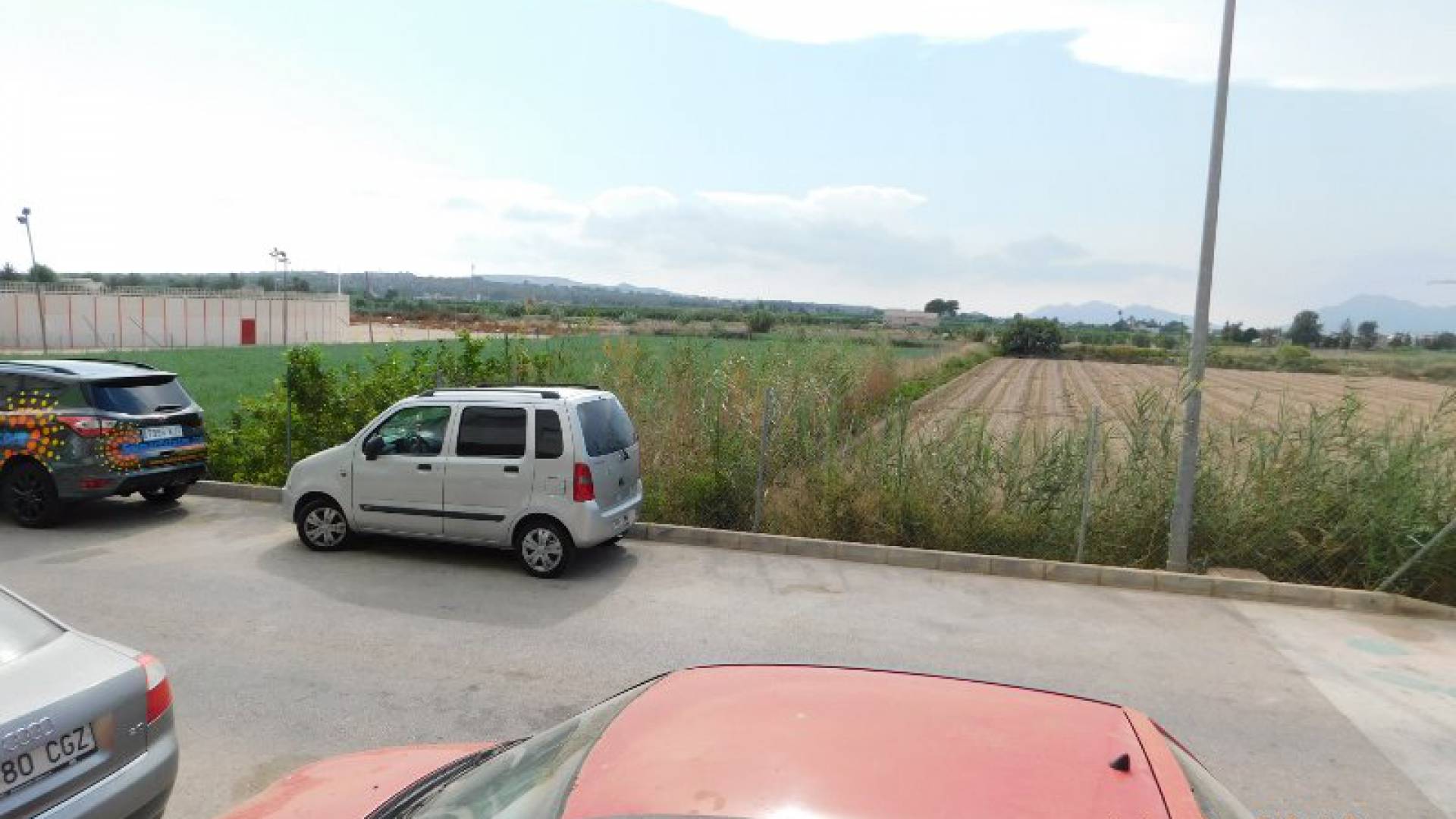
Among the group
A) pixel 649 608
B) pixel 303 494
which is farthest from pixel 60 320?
pixel 649 608

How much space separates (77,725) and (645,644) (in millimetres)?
4025

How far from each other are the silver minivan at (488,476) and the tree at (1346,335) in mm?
7982

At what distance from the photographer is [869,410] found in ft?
43.6

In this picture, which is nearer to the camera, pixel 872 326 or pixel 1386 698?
pixel 1386 698

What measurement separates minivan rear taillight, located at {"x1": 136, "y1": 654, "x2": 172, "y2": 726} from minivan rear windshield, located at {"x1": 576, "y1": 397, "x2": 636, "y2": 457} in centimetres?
474

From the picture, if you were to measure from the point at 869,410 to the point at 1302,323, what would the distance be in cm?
569

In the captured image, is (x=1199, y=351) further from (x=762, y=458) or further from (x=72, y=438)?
(x=72, y=438)

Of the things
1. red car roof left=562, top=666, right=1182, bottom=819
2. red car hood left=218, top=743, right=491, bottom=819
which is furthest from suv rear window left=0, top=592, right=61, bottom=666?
red car roof left=562, top=666, right=1182, bottom=819

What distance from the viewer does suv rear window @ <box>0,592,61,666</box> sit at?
10.9ft

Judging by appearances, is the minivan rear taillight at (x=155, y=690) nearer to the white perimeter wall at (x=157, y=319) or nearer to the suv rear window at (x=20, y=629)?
the suv rear window at (x=20, y=629)

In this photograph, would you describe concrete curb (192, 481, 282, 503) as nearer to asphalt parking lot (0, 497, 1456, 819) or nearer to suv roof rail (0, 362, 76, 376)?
asphalt parking lot (0, 497, 1456, 819)

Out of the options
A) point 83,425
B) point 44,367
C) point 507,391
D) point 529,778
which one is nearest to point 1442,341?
point 507,391

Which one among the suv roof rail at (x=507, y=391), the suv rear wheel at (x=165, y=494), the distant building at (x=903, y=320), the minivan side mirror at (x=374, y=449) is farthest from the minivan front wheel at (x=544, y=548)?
the distant building at (x=903, y=320)

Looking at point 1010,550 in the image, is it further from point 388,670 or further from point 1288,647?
point 388,670
